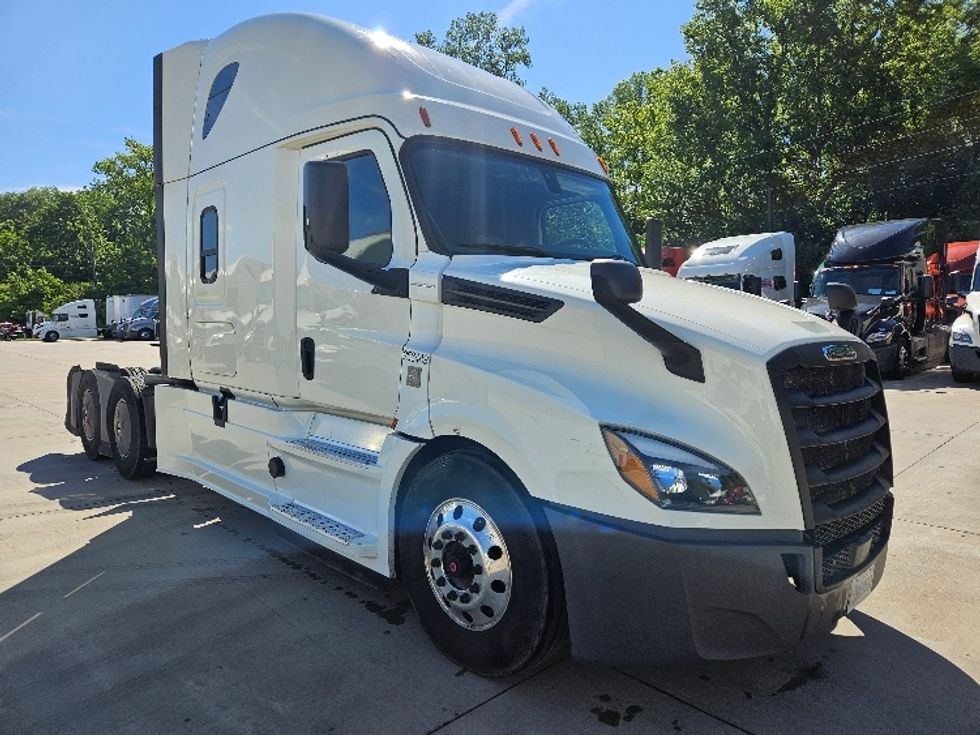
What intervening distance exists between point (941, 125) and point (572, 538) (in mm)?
31880

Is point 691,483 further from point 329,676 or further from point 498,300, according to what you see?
point 329,676

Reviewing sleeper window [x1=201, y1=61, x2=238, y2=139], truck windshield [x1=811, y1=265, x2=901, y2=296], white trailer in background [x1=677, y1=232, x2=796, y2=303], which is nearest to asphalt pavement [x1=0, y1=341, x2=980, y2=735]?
sleeper window [x1=201, y1=61, x2=238, y2=139]

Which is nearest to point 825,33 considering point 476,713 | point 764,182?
point 764,182

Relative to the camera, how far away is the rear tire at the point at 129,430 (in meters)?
6.31

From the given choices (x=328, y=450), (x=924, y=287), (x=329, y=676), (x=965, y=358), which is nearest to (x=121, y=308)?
(x=924, y=287)

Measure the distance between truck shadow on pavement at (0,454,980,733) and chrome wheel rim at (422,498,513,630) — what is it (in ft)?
1.03

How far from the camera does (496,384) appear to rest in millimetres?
2863

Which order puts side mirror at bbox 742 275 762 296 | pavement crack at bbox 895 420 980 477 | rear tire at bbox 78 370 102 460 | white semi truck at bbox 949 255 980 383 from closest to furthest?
pavement crack at bbox 895 420 980 477 → rear tire at bbox 78 370 102 460 → white semi truck at bbox 949 255 980 383 → side mirror at bbox 742 275 762 296

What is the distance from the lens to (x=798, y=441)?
2514 mm

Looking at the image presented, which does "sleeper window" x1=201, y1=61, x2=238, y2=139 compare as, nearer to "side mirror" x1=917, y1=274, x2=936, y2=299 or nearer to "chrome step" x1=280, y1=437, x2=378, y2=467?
"chrome step" x1=280, y1=437, x2=378, y2=467

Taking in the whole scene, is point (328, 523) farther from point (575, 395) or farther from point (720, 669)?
point (720, 669)

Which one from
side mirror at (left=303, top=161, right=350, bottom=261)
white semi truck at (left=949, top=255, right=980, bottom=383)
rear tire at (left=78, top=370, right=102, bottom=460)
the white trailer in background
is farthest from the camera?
the white trailer in background

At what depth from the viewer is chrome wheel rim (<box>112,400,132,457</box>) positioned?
654 cm

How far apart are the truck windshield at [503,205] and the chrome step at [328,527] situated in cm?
150
